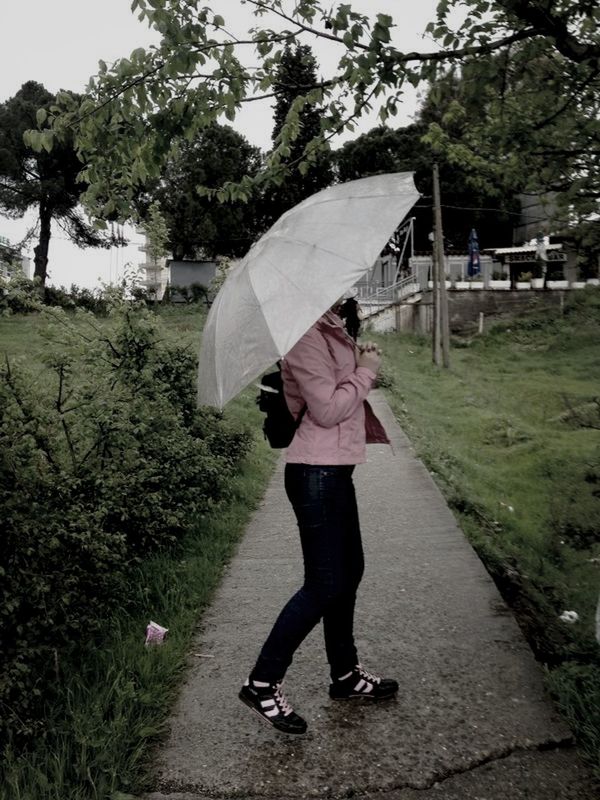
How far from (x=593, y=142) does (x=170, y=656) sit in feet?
15.8

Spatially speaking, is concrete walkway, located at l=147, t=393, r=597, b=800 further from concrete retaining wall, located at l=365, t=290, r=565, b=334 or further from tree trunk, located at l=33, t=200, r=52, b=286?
tree trunk, located at l=33, t=200, r=52, b=286

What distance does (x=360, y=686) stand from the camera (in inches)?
121

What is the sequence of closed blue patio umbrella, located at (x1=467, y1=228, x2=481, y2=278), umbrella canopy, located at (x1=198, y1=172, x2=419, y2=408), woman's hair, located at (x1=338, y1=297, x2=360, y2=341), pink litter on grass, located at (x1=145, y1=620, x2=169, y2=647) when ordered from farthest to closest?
closed blue patio umbrella, located at (x1=467, y1=228, x2=481, y2=278) → pink litter on grass, located at (x1=145, y1=620, x2=169, y2=647) → woman's hair, located at (x1=338, y1=297, x2=360, y2=341) → umbrella canopy, located at (x1=198, y1=172, x2=419, y2=408)

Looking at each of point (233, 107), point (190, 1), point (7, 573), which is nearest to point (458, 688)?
point (7, 573)

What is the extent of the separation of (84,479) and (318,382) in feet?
6.04

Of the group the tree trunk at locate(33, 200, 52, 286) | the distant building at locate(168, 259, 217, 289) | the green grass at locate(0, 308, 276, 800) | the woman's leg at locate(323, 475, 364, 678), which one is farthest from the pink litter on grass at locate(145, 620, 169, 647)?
the distant building at locate(168, 259, 217, 289)

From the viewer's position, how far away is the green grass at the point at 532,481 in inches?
151

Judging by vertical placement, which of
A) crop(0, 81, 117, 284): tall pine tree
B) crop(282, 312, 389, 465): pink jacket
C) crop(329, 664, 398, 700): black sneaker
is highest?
crop(0, 81, 117, 284): tall pine tree

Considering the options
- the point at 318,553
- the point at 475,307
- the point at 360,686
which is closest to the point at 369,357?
the point at 318,553

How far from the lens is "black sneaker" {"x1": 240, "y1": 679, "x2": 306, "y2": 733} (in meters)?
2.82

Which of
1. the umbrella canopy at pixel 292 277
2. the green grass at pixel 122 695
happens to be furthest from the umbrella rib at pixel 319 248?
the green grass at pixel 122 695

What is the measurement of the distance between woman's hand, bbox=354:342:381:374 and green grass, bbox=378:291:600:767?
158 centimetres

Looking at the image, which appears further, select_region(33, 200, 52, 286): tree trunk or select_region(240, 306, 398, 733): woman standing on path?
select_region(33, 200, 52, 286): tree trunk

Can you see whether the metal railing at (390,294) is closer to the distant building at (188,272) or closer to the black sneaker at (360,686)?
the distant building at (188,272)
